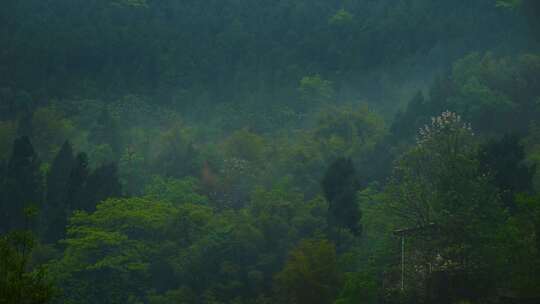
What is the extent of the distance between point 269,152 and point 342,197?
20.3m

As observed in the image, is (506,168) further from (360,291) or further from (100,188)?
(100,188)

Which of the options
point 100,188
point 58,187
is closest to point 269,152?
point 100,188

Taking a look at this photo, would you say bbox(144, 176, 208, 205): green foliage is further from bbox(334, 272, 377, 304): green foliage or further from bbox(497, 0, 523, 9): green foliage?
bbox(497, 0, 523, 9): green foliage

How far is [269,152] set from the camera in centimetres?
6381

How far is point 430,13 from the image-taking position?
291ft

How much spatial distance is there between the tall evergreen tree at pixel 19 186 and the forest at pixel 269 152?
160mm

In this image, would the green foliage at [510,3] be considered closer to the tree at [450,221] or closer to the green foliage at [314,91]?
the green foliage at [314,91]

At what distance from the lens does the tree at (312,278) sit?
36.7 metres

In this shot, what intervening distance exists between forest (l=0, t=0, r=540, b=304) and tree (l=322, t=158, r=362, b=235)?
11 centimetres

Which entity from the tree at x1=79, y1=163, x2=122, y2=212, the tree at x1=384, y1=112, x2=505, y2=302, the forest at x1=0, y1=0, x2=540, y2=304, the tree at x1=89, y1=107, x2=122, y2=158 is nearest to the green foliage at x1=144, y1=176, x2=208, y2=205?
the forest at x1=0, y1=0, x2=540, y2=304

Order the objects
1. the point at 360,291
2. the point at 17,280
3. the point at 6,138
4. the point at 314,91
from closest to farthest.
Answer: the point at 17,280, the point at 360,291, the point at 6,138, the point at 314,91

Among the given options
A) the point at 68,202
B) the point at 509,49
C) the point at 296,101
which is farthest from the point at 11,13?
the point at 509,49

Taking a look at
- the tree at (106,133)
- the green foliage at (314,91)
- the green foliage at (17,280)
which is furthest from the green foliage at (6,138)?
the green foliage at (17,280)

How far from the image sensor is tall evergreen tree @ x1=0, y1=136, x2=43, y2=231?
52.3 meters
